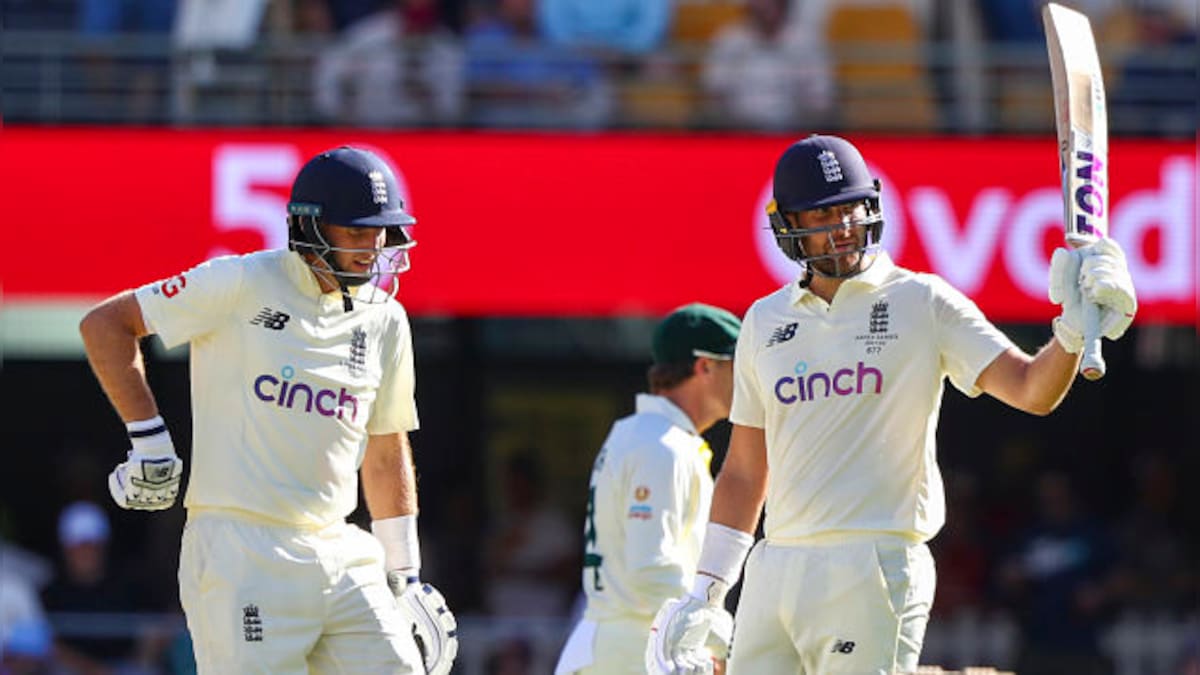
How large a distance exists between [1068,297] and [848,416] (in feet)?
2.35

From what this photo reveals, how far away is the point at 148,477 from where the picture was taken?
623 cm

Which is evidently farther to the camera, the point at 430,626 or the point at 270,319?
the point at 430,626

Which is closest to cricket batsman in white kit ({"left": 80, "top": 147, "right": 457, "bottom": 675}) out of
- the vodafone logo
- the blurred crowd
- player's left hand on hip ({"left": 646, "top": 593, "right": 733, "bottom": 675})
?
player's left hand on hip ({"left": 646, "top": 593, "right": 733, "bottom": 675})

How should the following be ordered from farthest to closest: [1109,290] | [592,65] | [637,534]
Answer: [592,65], [637,534], [1109,290]

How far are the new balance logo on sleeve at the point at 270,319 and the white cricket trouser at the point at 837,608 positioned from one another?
4.74 feet

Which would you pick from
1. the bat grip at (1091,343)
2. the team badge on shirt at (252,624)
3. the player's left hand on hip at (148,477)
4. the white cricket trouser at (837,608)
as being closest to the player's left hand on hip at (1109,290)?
the bat grip at (1091,343)

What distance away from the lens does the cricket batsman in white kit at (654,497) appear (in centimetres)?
713

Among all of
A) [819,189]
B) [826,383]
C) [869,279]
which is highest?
[819,189]

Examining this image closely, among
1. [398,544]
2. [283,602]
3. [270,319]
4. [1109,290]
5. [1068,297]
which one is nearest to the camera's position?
[1109,290]

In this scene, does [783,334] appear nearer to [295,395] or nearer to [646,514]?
[646,514]

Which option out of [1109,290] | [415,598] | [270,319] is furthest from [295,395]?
[1109,290]

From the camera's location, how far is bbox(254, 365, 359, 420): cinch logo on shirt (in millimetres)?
6277

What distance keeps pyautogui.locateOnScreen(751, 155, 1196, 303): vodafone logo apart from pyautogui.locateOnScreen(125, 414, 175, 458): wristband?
541 centimetres

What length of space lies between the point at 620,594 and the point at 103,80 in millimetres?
5708
